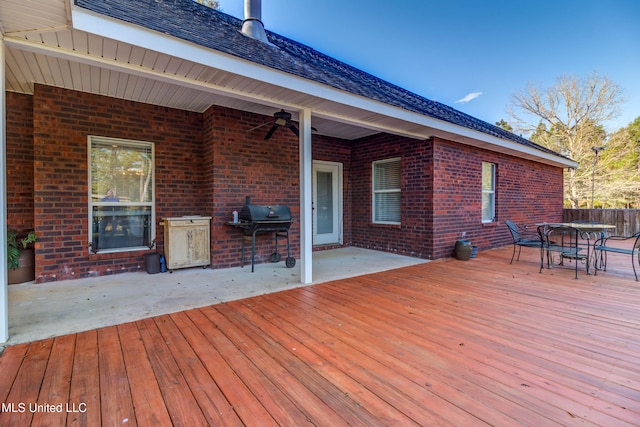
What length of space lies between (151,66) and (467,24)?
11.6 metres

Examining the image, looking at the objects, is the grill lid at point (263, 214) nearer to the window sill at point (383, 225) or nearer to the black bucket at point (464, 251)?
the window sill at point (383, 225)

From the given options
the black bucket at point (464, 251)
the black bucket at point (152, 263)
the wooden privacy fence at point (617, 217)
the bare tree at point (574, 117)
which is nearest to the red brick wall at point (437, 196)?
the black bucket at point (464, 251)

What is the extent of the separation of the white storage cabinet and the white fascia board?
239cm

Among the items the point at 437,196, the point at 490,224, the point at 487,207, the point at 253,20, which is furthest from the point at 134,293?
the point at 487,207

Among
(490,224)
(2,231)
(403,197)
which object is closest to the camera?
(2,231)

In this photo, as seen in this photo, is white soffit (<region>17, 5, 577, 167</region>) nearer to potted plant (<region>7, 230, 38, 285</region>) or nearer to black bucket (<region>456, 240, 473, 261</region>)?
black bucket (<region>456, 240, 473, 261</region>)

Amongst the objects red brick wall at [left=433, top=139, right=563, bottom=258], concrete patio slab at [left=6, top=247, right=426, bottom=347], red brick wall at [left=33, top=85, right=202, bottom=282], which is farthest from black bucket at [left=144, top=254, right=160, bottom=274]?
red brick wall at [left=433, top=139, right=563, bottom=258]

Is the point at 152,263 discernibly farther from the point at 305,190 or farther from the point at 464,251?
the point at 464,251

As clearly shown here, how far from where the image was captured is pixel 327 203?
7387mm

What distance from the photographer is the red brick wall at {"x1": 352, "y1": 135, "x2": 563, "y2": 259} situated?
597 cm

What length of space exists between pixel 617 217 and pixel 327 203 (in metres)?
10.5

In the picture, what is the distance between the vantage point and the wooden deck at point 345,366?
1.55 metres

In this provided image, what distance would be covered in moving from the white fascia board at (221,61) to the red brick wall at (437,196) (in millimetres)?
1217

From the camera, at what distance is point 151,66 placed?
9.71 ft
